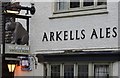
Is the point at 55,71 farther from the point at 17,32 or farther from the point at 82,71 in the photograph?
the point at 17,32

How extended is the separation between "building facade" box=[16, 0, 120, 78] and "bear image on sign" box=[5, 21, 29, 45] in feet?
1.22

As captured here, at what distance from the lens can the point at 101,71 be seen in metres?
12.4

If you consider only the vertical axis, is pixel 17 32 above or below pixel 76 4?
below

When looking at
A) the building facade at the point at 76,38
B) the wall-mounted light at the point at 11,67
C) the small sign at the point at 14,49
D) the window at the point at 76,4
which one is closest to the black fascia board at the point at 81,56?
the building facade at the point at 76,38

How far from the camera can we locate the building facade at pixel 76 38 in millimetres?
12133

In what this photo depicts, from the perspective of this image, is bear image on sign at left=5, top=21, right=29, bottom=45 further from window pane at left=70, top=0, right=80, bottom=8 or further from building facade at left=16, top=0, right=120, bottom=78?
window pane at left=70, top=0, right=80, bottom=8

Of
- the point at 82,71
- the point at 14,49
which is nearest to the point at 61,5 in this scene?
the point at 14,49

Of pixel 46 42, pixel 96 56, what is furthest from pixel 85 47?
pixel 46 42

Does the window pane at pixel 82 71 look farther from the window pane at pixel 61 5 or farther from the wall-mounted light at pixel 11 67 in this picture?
the wall-mounted light at pixel 11 67

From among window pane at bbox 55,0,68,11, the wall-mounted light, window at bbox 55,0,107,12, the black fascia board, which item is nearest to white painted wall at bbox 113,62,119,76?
the black fascia board

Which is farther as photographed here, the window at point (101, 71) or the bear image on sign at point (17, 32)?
the bear image on sign at point (17, 32)

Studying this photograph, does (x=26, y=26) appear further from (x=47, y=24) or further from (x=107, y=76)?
(x=107, y=76)

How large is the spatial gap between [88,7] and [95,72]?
1.87 m

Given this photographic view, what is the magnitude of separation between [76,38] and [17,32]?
187 centimetres
